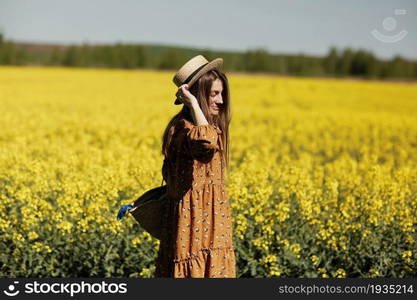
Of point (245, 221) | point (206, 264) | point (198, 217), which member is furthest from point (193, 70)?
point (245, 221)

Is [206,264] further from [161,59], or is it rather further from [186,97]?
[161,59]

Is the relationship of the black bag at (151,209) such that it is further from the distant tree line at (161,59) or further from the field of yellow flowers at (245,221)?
the distant tree line at (161,59)

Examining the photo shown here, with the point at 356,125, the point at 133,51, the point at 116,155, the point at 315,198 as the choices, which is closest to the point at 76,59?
the point at 133,51

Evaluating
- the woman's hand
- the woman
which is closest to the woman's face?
the woman

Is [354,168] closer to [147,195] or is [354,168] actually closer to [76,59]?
[147,195]

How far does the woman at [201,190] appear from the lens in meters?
3.37

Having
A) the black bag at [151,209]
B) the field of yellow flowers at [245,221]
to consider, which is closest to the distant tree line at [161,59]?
the field of yellow flowers at [245,221]

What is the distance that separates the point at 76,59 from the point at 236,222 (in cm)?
4135

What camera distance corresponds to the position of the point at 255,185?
5824 mm

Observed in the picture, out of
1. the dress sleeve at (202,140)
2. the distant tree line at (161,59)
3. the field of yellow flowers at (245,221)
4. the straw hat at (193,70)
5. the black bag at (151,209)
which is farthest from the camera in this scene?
the distant tree line at (161,59)

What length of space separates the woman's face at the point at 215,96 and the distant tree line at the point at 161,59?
33791 millimetres

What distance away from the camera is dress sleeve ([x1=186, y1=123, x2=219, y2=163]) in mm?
3149

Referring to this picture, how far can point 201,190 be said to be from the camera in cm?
341

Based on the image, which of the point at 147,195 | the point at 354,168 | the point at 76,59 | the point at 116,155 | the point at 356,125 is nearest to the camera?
the point at 147,195
